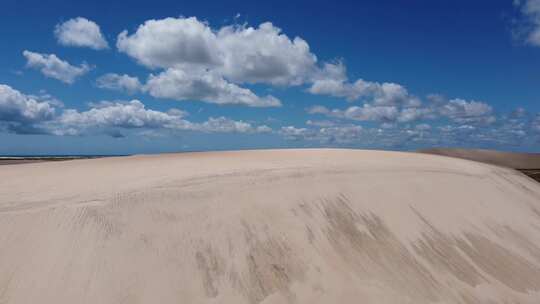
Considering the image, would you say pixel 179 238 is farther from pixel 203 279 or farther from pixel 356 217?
pixel 356 217

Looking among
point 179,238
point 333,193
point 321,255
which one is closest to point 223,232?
point 179,238

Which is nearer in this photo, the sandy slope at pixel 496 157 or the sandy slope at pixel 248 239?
the sandy slope at pixel 248 239

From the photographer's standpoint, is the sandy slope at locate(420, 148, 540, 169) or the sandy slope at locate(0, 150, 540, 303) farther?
the sandy slope at locate(420, 148, 540, 169)

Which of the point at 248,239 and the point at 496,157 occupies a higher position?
the point at 496,157

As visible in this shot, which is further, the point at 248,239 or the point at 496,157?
the point at 496,157
